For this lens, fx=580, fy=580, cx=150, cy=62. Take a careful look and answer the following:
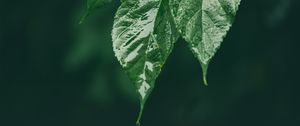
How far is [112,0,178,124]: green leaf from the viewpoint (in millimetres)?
371

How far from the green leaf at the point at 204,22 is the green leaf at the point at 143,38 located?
0.04 ft

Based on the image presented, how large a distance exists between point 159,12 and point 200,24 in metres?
0.03

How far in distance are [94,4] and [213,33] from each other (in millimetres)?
87

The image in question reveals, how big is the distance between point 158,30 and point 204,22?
33 mm

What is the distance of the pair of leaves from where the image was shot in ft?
1.17

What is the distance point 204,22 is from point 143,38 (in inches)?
1.7

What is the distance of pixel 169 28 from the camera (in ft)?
1.22

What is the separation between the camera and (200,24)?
14.2 inches

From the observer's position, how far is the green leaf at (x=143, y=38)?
→ 0.37 m

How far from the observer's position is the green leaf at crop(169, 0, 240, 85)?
0.36m

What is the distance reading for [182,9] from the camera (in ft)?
1.19

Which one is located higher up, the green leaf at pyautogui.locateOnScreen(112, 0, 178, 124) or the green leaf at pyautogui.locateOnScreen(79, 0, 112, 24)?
the green leaf at pyautogui.locateOnScreen(79, 0, 112, 24)

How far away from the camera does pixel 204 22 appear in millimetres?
361

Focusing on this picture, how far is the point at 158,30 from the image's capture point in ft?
1.23
